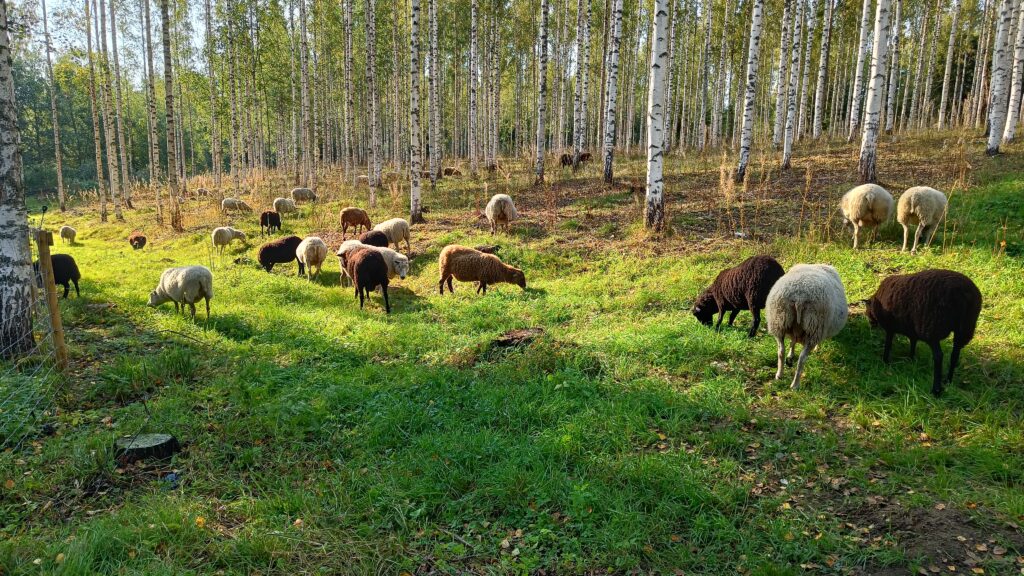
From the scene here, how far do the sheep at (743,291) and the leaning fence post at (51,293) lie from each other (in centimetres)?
835

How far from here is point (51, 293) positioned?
18.8 feet

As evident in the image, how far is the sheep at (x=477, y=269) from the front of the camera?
1070 cm

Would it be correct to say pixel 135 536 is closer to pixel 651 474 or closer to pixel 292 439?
pixel 292 439

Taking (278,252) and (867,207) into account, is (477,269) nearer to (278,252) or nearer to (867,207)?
(278,252)

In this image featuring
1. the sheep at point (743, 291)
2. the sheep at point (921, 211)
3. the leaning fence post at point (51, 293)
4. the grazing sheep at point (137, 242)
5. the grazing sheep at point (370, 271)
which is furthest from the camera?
the grazing sheep at point (137, 242)

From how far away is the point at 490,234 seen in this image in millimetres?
14102

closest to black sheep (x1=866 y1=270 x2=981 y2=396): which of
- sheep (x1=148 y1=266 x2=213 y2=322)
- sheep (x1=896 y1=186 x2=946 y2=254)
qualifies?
sheep (x1=896 y1=186 x2=946 y2=254)

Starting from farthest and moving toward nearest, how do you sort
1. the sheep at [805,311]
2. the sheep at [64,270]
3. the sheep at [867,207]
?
the sheep at [64,270] → the sheep at [867,207] → the sheep at [805,311]

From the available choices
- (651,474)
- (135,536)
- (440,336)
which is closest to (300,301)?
(440,336)

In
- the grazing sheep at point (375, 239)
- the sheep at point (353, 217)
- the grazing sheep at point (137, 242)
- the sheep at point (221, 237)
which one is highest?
the sheep at point (353, 217)

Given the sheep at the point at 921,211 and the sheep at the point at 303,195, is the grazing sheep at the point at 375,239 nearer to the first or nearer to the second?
the sheep at the point at 921,211

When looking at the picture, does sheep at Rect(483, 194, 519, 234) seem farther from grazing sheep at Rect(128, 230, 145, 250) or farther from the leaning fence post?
grazing sheep at Rect(128, 230, 145, 250)

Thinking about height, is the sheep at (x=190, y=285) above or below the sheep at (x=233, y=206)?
below

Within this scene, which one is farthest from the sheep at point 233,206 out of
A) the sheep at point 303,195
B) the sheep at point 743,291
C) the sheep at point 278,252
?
the sheep at point 743,291
